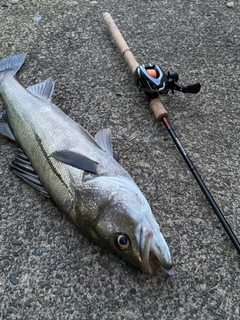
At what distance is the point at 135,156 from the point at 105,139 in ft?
0.84

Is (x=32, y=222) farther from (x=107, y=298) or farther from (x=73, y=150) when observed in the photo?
(x=107, y=298)

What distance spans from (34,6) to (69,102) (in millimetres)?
1521

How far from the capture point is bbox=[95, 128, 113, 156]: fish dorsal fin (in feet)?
8.37

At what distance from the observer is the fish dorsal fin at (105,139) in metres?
2.55

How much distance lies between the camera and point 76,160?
227 centimetres

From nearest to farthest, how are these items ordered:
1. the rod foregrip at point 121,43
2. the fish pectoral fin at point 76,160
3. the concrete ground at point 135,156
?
the concrete ground at point 135,156, the fish pectoral fin at point 76,160, the rod foregrip at point 121,43

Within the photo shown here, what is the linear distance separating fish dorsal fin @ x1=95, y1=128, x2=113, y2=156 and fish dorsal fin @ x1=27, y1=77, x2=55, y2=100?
558 millimetres

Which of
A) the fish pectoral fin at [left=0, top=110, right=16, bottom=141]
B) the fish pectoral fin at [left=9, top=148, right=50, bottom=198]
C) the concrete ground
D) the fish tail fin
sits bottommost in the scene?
the concrete ground

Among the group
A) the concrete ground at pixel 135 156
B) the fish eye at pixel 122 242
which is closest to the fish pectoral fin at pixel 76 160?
the concrete ground at pixel 135 156

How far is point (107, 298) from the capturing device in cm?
206

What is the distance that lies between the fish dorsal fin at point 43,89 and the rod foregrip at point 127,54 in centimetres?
65

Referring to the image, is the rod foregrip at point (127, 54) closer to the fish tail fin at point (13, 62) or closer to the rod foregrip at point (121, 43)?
the rod foregrip at point (121, 43)

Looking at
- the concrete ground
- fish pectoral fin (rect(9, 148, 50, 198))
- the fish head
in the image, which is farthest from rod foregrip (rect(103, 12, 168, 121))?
fish pectoral fin (rect(9, 148, 50, 198))

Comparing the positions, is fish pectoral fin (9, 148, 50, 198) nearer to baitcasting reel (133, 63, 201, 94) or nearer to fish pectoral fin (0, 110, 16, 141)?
fish pectoral fin (0, 110, 16, 141)
